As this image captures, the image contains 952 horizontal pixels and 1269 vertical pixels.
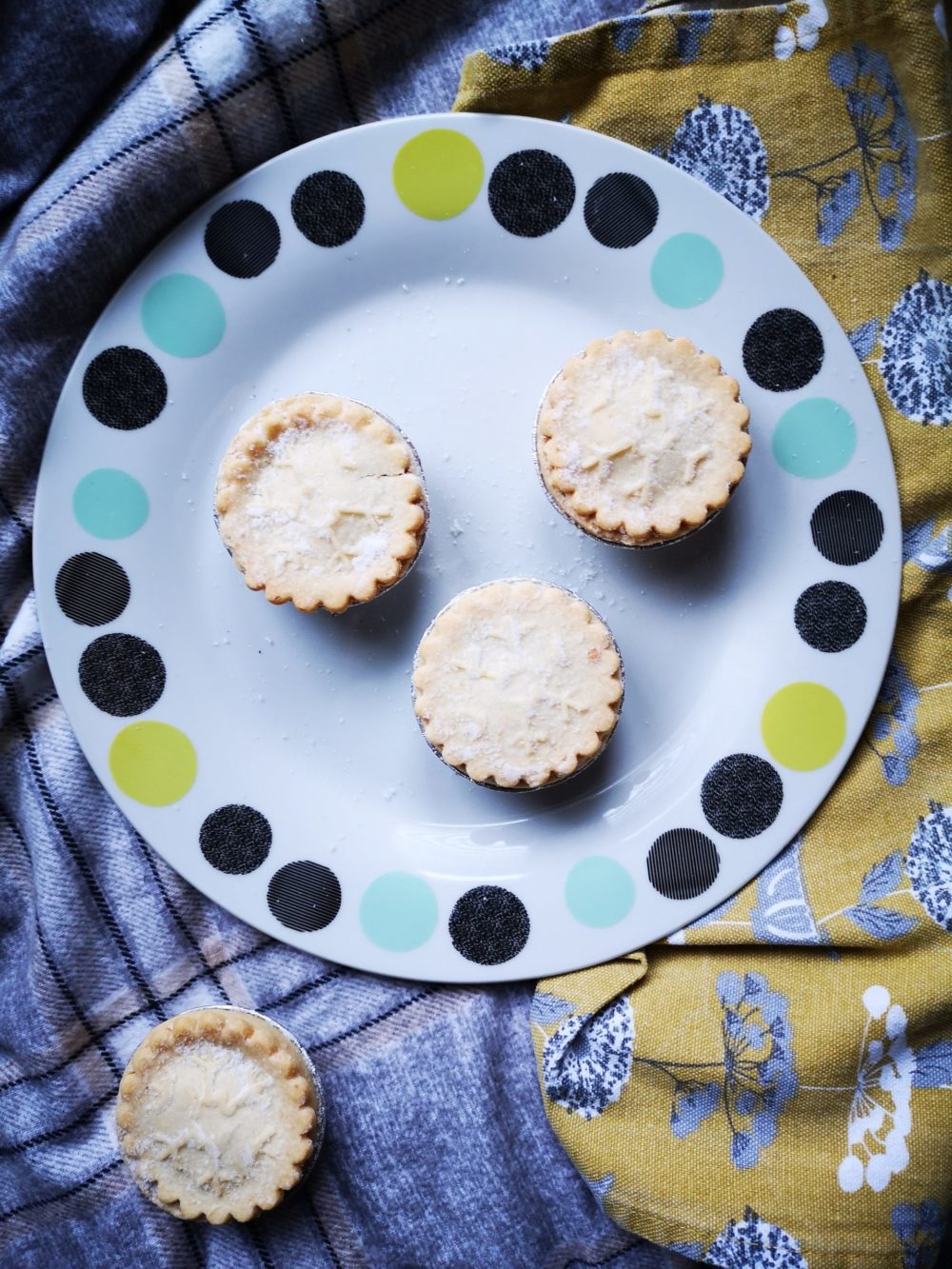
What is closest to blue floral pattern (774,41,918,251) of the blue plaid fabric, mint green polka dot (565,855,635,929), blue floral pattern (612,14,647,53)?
blue floral pattern (612,14,647,53)

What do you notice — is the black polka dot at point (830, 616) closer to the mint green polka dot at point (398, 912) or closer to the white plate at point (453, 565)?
the white plate at point (453, 565)

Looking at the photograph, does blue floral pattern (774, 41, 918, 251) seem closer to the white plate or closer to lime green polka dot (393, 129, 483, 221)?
→ the white plate

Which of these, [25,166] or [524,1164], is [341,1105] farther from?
[25,166]

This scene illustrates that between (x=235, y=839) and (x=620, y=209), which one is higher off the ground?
(x=620, y=209)

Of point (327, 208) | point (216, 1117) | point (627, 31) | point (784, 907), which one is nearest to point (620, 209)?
point (627, 31)

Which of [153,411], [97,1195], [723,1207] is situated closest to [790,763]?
[723,1207]

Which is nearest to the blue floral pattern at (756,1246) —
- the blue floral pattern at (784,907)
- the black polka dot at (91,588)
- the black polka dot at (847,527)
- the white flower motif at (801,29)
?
the blue floral pattern at (784,907)

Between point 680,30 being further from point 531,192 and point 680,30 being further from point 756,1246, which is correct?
point 756,1246
